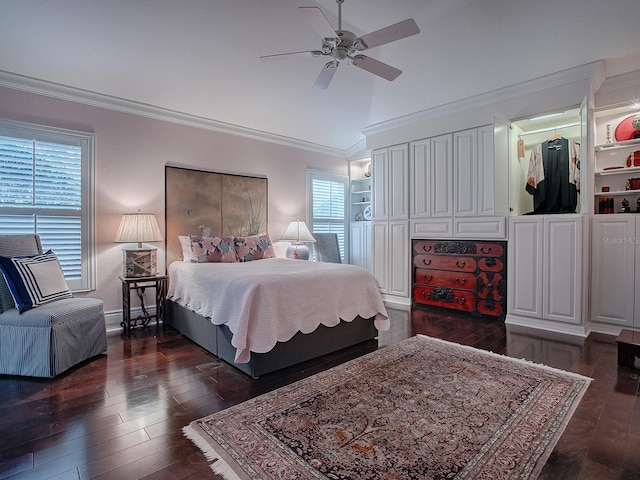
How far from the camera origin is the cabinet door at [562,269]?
3.55 meters

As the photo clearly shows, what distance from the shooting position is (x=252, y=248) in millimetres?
4512

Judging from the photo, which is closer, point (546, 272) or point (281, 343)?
point (281, 343)

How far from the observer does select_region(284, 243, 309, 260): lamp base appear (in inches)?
205

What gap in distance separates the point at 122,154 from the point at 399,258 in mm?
3976

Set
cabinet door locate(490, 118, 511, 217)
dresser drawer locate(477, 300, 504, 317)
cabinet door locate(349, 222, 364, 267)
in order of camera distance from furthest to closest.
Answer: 1. cabinet door locate(349, 222, 364, 267)
2. dresser drawer locate(477, 300, 504, 317)
3. cabinet door locate(490, 118, 511, 217)

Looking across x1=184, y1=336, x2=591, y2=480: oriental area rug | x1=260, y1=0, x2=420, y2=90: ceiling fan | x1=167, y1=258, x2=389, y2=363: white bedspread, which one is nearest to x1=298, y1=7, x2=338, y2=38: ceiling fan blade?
x1=260, y1=0, x2=420, y2=90: ceiling fan

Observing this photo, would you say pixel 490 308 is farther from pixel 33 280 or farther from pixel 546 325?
pixel 33 280

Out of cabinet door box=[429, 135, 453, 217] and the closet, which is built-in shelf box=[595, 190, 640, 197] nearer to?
the closet

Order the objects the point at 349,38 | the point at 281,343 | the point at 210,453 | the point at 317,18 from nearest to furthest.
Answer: the point at 210,453
the point at 317,18
the point at 349,38
the point at 281,343

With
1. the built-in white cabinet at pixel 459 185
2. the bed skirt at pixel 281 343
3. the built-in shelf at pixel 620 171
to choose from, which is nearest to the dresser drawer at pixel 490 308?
the built-in white cabinet at pixel 459 185

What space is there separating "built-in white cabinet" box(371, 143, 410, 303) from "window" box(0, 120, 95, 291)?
12.7ft

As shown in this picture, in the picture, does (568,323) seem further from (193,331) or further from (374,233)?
(193,331)

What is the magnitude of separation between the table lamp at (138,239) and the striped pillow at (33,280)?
695mm

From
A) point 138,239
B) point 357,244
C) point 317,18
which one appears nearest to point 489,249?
point 357,244
